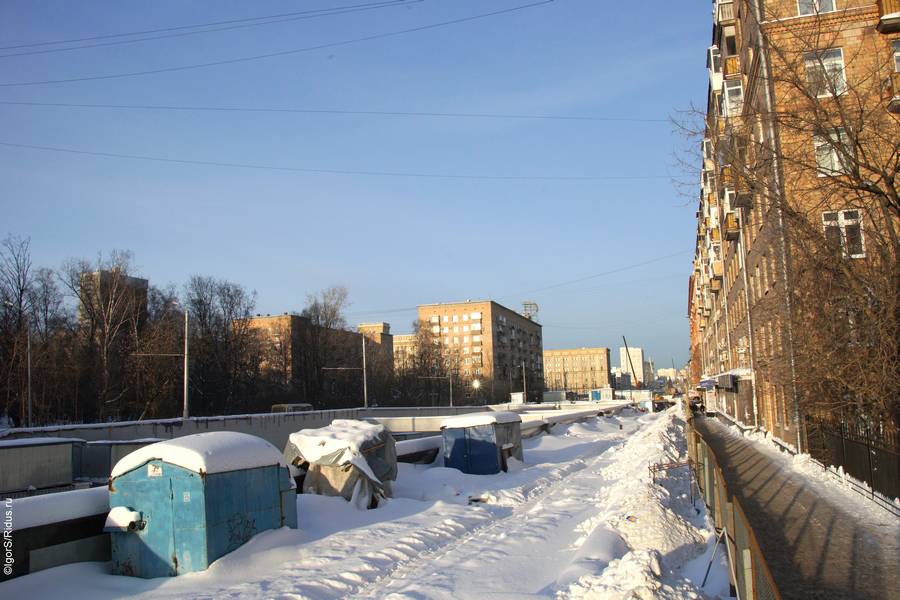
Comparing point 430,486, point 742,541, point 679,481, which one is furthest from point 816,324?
point 430,486

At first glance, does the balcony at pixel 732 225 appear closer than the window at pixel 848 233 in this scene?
No

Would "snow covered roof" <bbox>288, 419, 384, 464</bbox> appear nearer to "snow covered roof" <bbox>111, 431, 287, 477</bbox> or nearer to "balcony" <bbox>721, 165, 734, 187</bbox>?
"snow covered roof" <bbox>111, 431, 287, 477</bbox>

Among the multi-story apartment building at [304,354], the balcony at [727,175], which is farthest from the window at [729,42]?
the multi-story apartment building at [304,354]

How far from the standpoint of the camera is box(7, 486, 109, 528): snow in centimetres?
903

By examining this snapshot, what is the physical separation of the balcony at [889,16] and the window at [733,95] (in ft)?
32.3

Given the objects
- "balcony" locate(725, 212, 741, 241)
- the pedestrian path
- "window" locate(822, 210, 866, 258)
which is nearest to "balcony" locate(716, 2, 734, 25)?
"balcony" locate(725, 212, 741, 241)

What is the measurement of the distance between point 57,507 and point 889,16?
23178 millimetres

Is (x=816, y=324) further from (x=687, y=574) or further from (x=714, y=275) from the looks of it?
(x=714, y=275)

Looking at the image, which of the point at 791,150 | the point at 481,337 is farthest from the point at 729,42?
the point at 481,337

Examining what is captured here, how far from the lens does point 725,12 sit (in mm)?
33844

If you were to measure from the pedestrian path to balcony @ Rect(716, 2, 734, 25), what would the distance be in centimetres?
2378

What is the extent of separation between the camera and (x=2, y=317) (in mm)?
50750

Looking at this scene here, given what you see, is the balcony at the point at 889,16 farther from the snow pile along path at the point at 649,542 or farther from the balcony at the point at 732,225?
the balcony at the point at 732,225

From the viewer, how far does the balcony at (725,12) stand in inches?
1307
